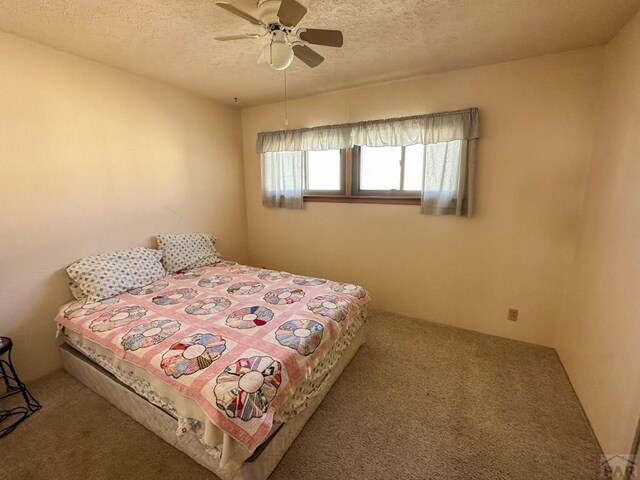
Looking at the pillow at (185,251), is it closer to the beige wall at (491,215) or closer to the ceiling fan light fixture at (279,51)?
the beige wall at (491,215)

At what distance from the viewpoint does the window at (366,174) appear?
9.23 feet

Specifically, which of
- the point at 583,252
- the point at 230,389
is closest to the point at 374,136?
the point at 583,252

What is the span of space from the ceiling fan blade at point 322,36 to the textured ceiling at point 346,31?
19 cm

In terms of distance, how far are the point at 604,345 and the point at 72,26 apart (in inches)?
150

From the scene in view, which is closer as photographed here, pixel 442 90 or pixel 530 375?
pixel 530 375

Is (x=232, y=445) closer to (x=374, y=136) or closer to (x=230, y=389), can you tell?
(x=230, y=389)

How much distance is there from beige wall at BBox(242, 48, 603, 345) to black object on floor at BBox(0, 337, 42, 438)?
2.65 metres

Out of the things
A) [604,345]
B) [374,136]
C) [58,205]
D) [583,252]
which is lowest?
[604,345]

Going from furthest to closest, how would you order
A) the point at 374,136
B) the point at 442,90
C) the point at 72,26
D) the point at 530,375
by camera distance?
the point at 374,136 < the point at 442,90 < the point at 530,375 < the point at 72,26

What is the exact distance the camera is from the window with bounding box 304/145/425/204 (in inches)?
111

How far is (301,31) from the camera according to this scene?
Result: 4.94 feet

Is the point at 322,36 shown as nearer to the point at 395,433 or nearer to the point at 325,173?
the point at 325,173

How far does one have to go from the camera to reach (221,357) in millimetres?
1415

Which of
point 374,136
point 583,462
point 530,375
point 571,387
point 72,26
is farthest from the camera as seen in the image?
point 374,136
